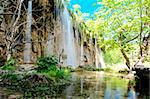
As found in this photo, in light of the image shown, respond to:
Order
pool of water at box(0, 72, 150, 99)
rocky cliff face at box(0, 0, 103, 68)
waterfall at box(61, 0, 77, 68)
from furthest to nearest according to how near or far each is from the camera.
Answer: waterfall at box(61, 0, 77, 68) < rocky cliff face at box(0, 0, 103, 68) < pool of water at box(0, 72, 150, 99)

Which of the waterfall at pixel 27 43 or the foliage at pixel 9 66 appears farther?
the waterfall at pixel 27 43

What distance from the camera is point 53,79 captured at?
333 inches

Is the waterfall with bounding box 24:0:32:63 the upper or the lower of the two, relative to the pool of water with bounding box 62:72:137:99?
upper

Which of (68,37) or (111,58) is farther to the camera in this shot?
(111,58)

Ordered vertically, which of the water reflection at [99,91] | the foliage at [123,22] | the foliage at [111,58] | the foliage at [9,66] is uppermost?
the foliage at [123,22]

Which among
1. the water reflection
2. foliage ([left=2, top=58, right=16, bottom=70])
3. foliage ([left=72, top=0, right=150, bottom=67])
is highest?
foliage ([left=72, top=0, right=150, bottom=67])

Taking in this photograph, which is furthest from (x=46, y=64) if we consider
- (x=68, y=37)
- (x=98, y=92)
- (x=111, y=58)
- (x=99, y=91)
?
(x=111, y=58)

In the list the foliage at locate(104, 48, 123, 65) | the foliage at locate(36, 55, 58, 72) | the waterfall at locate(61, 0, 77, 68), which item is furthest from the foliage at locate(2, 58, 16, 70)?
the foliage at locate(104, 48, 123, 65)

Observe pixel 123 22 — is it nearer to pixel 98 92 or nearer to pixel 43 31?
pixel 43 31

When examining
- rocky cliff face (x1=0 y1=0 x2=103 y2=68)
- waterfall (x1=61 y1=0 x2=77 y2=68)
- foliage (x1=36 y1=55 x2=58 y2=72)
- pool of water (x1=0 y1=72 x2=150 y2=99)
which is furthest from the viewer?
waterfall (x1=61 y1=0 x2=77 y2=68)

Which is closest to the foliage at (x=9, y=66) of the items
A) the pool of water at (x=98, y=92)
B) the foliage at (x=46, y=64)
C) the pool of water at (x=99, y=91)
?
the foliage at (x=46, y=64)

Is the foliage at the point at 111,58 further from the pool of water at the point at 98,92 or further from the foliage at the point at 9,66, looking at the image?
the pool of water at the point at 98,92

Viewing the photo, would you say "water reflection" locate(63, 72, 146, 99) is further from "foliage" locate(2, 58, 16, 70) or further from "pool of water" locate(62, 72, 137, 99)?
"foliage" locate(2, 58, 16, 70)

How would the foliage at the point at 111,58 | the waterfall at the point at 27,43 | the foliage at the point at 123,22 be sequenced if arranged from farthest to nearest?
1. the foliage at the point at 111,58
2. the waterfall at the point at 27,43
3. the foliage at the point at 123,22
